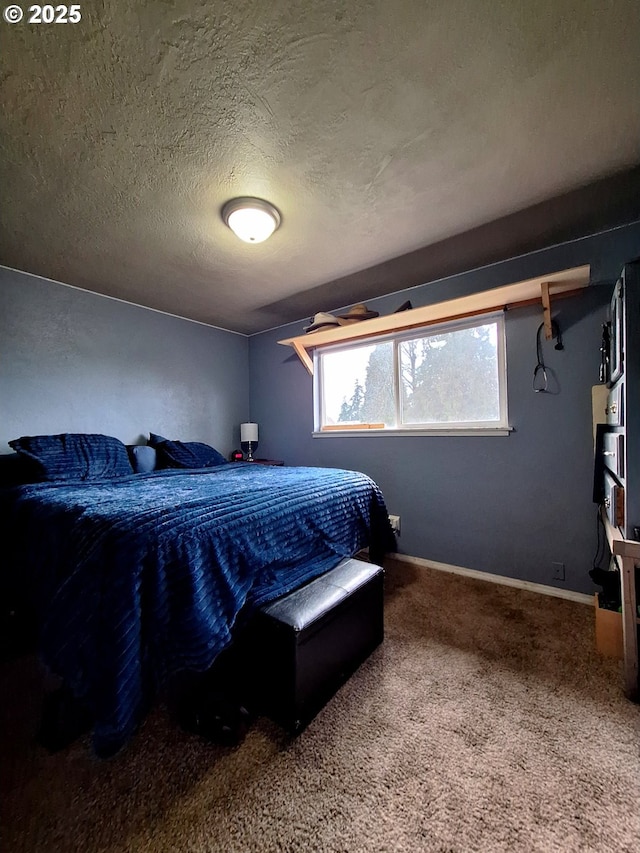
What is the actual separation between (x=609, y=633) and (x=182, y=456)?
308 cm

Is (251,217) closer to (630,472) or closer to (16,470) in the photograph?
(630,472)

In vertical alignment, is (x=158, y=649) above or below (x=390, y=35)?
below

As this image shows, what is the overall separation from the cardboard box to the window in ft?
3.92

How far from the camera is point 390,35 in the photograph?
1.03 metres

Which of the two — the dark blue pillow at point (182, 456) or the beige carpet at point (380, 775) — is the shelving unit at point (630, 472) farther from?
the dark blue pillow at point (182, 456)

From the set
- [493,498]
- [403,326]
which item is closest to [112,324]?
[403,326]

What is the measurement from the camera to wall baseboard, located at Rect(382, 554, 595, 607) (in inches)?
84.6

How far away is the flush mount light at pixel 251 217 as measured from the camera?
69.4 inches

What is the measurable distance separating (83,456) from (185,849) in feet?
7.39

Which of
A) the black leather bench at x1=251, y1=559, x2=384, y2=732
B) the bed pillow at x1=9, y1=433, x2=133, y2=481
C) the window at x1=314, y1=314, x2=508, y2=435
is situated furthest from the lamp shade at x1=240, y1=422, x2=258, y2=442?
the black leather bench at x1=251, y1=559, x2=384, y2=732

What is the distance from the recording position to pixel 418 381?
115 inches

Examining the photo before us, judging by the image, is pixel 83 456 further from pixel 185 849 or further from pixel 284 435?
pixel 185 849

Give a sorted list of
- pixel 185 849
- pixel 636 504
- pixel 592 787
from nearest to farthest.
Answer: pixel 185 849, pixel 592 787, pixel 636 504

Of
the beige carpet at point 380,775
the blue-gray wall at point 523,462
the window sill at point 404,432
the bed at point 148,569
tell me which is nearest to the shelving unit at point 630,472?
the beige carpet at point 380,775
